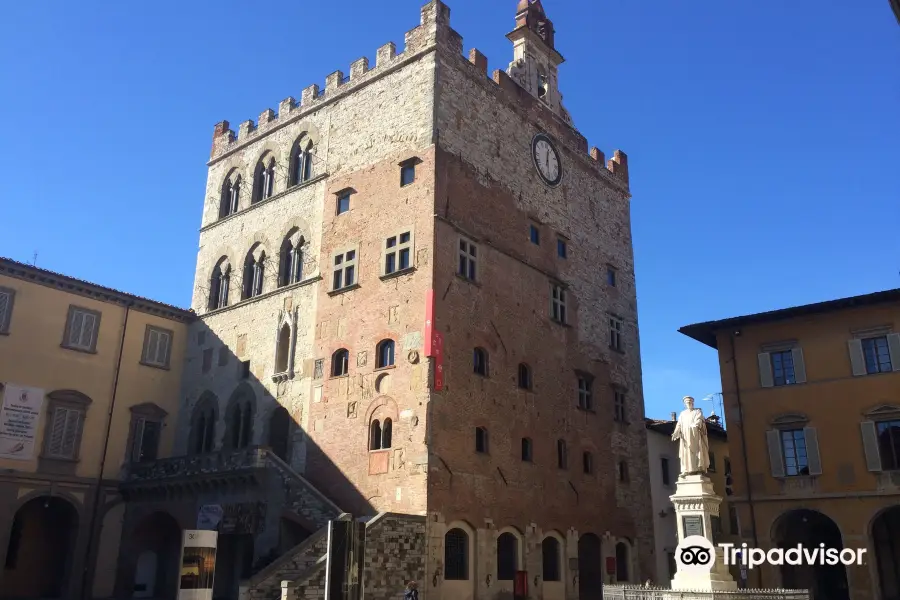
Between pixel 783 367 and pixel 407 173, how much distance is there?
1486 centimetres

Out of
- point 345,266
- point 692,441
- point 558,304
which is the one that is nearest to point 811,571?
point 692,441

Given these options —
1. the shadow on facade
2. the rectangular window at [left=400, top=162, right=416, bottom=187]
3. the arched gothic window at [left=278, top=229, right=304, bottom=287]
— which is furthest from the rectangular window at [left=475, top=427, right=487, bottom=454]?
the arched gothic window at [left=278, top=229, right=304, bottom=287]

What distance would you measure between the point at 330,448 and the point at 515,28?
69.5ft

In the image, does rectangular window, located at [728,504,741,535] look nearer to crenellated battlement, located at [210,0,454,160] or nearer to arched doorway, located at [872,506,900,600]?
arched doorway, located at [872,506,900,600]

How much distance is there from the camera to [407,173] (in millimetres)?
27297

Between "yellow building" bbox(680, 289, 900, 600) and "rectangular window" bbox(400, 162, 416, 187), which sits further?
"rectangular window" bbox(400, 162, 416, 187)

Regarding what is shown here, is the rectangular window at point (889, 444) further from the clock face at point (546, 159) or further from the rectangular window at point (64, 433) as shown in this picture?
the rectangular window at point (64, 433)

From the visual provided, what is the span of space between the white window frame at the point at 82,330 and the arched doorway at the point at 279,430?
767 cm

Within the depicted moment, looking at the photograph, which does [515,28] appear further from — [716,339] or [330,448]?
[330,448]

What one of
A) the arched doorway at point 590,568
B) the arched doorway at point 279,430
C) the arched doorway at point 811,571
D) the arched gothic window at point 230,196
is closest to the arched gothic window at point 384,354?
the arched doorway at point 279,430

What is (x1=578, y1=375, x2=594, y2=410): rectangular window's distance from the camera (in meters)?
30.9

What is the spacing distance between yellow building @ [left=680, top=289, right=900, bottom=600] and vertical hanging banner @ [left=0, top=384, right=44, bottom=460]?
24.5 meters

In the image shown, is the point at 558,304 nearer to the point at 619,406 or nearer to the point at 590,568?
the point at 619,406

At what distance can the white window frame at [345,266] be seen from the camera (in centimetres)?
2734
